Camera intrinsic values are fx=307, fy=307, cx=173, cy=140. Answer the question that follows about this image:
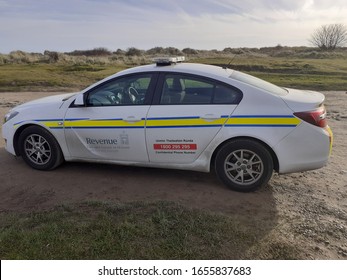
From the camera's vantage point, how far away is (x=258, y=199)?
12.3ft

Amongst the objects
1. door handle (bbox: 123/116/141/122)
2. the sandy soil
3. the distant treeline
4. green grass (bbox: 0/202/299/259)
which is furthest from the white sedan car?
the distant treeline

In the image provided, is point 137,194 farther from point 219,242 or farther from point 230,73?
point 230,73

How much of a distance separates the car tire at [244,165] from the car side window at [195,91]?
1.83 feet

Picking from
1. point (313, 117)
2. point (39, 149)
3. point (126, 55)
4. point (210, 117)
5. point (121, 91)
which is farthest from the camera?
point (126, 55)

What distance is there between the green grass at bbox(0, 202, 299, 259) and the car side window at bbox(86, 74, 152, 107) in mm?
1433

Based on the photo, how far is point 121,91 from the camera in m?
4.18

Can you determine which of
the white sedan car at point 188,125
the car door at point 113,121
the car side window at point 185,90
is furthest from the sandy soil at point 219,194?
the car side window at point 185,90

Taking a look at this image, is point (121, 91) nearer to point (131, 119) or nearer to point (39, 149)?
point (131, 119)

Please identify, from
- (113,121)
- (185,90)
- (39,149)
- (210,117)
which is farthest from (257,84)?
(39,149)

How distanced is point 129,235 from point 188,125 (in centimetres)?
150

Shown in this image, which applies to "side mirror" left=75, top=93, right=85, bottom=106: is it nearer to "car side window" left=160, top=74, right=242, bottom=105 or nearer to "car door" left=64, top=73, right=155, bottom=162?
"car door" left=64, top=73, right=155, bottom=162

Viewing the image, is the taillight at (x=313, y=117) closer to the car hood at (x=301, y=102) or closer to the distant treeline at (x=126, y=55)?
the car hood at (x=301, y=102)

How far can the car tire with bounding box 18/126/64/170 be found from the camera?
4.43 meters

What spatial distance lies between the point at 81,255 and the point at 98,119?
1920mm
